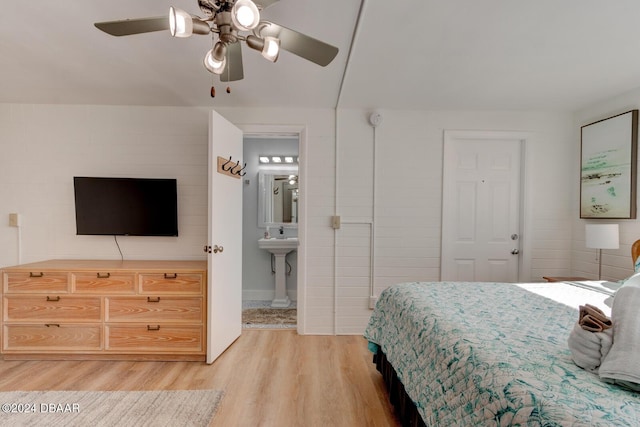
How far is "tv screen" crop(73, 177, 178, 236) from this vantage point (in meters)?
3.06

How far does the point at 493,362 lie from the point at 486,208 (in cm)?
264

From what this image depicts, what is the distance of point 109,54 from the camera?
222 cm

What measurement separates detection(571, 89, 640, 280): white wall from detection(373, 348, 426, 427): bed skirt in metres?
2.28

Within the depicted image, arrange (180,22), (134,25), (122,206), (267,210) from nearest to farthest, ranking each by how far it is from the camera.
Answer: (180,22), (134,25), (122,206), (267,210)

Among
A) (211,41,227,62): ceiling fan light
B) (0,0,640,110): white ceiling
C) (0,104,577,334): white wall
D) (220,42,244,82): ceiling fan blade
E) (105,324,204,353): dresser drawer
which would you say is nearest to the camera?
(211,41,227,62): ceiling fan light

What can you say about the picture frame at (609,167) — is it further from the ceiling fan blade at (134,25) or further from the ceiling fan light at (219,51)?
the ceiling fan blade at (134,25)

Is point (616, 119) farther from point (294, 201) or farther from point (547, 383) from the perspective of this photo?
point (294, 201)

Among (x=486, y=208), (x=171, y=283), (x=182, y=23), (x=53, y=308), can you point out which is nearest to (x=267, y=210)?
(x=171, y=283)

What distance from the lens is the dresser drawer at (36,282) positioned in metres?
2.68

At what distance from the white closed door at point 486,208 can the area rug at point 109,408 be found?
2.72 metres

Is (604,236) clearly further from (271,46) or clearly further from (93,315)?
(93,315)

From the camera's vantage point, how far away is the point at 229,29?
1418 mm

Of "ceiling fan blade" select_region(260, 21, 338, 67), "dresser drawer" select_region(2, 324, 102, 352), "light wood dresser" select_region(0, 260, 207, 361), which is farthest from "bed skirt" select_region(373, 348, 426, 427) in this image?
"dresser drawer" select_region(2, 324, 102, 352)

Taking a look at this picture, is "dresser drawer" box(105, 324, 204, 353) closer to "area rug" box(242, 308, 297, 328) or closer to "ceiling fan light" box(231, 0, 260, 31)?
"area rug" box(242, 308, 297, 328)
